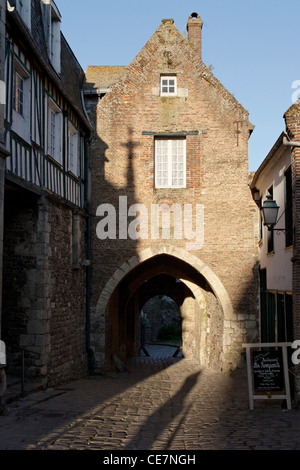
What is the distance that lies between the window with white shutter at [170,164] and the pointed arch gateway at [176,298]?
166 centimetres

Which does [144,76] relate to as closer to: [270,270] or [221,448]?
[270,270]

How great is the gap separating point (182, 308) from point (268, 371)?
1057cm

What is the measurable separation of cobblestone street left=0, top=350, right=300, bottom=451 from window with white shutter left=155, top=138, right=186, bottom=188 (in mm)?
4936

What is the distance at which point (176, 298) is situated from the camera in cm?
1897

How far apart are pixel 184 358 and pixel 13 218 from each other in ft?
31.2

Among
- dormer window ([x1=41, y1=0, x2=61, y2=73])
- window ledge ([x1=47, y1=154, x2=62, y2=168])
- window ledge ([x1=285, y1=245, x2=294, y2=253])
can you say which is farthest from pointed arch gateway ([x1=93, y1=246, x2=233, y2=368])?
dormer window ([x1=41, y1=0, x2=61, y2=73])

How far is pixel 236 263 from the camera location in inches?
505

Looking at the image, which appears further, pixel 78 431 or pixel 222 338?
pixel 222 338

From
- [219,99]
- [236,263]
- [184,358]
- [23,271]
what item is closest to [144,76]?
[219,99]

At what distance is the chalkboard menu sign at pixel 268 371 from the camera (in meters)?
7.66

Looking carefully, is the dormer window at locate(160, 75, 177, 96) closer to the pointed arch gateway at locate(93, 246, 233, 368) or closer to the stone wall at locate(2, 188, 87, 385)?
the pointed arch gateway at locate(93, 246, 233, 368)

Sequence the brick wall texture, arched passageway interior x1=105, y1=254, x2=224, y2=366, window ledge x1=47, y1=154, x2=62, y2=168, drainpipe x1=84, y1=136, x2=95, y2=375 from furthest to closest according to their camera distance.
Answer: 1. arched passageway interior x1=105, y1=254, x2=224, y2=366
2. the brick wall texture
3. drainpipe x1=84, y1=136, x2=95, y2=375
4. window ledge x1=47, y1=154, x2=62, y2=168

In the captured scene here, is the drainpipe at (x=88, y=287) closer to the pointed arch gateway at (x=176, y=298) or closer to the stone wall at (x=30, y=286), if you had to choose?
the pointed arch gateway at (x=176, y=298)

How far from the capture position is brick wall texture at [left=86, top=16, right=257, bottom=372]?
12844 mm
